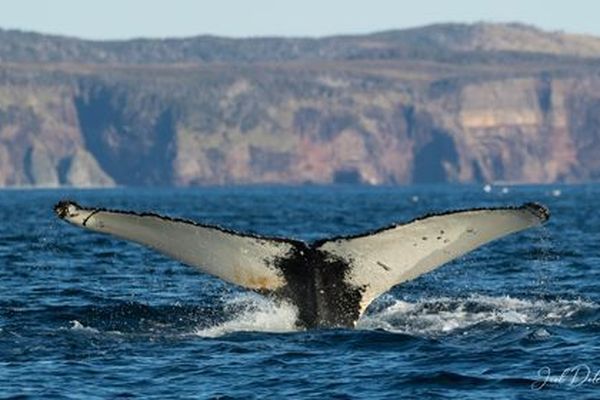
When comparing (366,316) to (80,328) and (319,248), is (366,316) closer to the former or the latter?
(80,328)

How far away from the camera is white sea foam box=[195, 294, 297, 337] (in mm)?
15619

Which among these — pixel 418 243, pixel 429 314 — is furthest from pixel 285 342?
pixel 429 314

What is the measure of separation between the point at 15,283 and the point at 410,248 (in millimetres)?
10087

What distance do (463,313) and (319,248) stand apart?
12.9 ft

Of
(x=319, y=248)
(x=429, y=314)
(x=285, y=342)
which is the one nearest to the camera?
(x=319, y=248)

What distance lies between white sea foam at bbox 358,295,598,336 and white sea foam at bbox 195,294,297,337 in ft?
2.73

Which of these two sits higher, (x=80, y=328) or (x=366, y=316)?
(x=80, y=328)

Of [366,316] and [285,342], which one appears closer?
[285,342]

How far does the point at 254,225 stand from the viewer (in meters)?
49.6

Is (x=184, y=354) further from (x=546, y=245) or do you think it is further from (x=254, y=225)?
(x=254, y=225)

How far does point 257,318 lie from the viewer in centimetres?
1692

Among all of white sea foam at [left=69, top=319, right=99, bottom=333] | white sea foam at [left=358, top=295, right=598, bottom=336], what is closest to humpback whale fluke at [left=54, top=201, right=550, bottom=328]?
white sea foam at [left=358, top=295, right=598, bottom=336]
